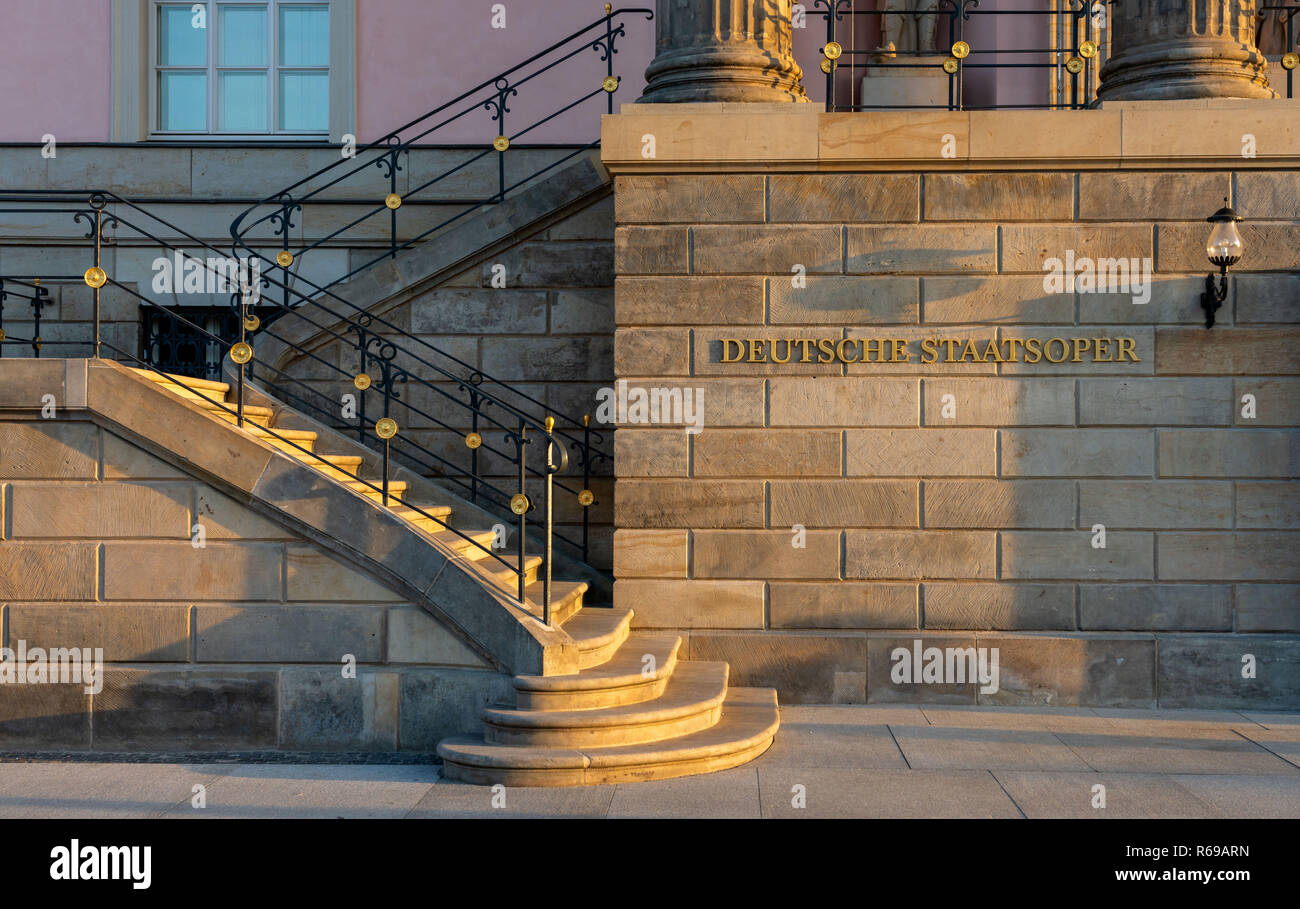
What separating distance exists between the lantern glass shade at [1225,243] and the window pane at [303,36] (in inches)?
390

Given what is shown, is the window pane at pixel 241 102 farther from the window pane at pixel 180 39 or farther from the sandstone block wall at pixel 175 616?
the sandstone block wall at pixel 175 616

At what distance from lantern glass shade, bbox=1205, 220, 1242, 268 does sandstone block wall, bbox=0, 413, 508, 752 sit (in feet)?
21.7

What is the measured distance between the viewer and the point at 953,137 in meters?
10.6

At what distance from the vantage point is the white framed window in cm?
1504

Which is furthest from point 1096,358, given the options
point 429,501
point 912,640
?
point 429,501

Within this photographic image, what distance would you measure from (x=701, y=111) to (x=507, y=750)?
17.8 feet

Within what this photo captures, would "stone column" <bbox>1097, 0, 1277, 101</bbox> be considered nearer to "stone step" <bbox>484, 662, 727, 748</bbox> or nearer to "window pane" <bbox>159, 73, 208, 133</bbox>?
"stone step" <bbox>484, 662, 727, 748</bbox>

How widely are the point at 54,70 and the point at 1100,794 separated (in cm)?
1343

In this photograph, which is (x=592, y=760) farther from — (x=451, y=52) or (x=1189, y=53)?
(x=451, y=52)

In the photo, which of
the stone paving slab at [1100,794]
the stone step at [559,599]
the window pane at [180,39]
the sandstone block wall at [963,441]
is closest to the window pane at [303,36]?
the window pane at [180,39]

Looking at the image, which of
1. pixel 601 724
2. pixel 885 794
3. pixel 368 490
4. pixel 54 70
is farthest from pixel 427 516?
pixel 54 70

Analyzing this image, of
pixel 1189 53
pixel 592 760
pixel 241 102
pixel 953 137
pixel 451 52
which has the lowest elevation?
pixel 592 760
